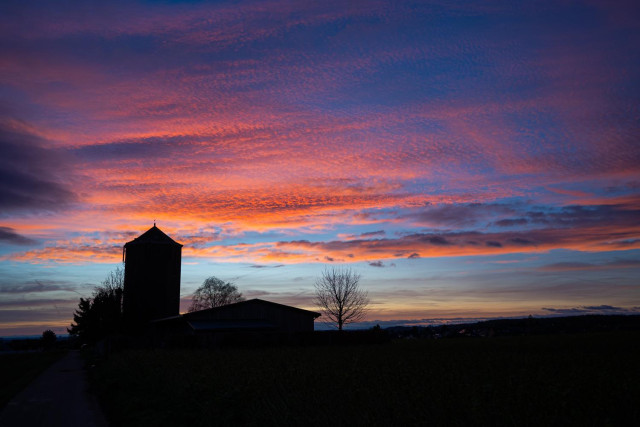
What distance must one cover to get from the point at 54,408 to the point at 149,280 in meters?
43.3

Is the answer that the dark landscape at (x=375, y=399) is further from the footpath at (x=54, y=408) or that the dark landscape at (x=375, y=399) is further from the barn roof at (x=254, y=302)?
the barn roof at (x=254, y=302)

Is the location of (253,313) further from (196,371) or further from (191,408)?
(191,408)

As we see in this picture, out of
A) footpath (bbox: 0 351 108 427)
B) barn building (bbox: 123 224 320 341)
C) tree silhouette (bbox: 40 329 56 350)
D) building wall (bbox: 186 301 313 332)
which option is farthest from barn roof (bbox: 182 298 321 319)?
tree silhouette (bbox: 40 329 56 350)

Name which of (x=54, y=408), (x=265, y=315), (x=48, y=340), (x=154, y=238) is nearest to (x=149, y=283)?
(x=154, y=238)

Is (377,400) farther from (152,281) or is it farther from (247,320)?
(152,281)

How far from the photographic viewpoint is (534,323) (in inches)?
3543

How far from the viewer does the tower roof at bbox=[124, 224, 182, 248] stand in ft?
200

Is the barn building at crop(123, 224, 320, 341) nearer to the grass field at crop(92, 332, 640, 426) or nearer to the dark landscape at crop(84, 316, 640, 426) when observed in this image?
the dark landscape at crop(84, 316, 640, 426)

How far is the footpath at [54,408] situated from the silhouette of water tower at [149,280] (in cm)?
3340

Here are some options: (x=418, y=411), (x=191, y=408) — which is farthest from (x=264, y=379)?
(x=418, y=411)

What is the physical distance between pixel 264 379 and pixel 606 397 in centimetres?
860

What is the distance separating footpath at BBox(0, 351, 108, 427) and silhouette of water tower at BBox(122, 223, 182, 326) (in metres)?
33.4

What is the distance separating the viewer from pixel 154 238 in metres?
61.7

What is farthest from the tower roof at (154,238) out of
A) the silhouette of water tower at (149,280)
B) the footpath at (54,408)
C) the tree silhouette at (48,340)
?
the tree silhouette at (48,340)
